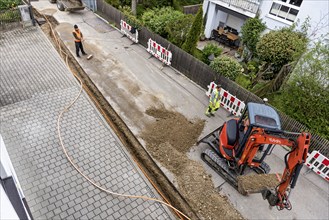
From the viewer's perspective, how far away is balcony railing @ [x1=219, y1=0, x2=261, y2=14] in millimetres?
14672

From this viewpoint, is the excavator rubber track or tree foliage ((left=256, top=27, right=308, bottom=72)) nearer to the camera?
the excavator rubber track

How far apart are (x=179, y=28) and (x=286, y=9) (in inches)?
244

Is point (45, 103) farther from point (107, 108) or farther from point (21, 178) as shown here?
point (21, 178)

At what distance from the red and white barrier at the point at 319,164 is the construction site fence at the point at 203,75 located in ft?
1.56

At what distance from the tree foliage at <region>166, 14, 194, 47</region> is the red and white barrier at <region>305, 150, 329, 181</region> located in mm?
8753

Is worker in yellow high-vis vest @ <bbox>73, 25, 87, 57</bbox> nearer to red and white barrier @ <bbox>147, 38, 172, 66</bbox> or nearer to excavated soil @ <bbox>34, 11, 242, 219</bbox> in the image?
excavated soil @ <bbox>34, 11, 242, 219</bbox>

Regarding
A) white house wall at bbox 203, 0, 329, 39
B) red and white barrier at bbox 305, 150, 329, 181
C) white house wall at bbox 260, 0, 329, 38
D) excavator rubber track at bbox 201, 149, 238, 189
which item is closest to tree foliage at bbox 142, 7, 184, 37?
white house wall at bbox 203, 0, 329, 39

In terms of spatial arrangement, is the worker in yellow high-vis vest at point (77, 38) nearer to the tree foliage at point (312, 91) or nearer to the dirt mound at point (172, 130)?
the dirt mound at point (172, 130)

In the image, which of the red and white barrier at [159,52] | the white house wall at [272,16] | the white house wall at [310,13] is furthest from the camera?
the red and white barrier at [159,52]

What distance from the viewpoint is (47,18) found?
16.5 meters

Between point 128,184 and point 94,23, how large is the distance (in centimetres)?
1297

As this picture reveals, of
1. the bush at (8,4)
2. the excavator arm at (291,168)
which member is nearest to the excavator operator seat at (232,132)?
the excavator arm at (291,168)

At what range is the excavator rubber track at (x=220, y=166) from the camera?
7855mm

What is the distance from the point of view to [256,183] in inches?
277
